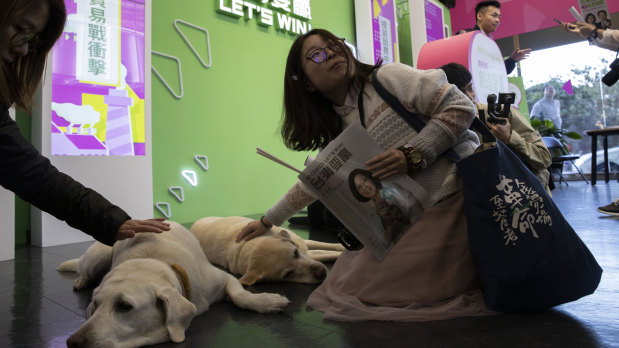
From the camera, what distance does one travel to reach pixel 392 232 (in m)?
1.28

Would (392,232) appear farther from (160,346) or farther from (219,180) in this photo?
(219,180)

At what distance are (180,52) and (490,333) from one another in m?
3.97

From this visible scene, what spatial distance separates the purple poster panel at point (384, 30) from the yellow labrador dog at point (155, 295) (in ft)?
18.3

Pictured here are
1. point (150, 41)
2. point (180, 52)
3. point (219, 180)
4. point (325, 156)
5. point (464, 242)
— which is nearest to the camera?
point (325, 156)

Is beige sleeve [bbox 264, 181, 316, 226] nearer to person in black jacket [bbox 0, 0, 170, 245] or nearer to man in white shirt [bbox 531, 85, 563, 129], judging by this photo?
person in black jacket [bbox 0, 0, 170, 245]

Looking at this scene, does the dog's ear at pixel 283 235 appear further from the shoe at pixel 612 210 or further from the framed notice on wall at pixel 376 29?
the framed notice on wall at pixel 376 29

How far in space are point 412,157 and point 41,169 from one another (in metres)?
1.23

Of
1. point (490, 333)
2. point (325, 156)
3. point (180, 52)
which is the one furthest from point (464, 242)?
point (180, 52)

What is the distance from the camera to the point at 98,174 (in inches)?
132

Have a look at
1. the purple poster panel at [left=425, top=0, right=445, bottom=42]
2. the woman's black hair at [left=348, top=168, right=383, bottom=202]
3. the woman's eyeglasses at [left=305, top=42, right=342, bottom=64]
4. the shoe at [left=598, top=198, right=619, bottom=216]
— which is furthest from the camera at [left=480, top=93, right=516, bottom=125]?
the purple poster panel at [left=425, top=0, right=445, bottom=42]

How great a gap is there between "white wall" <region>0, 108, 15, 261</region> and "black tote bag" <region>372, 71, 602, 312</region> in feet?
9.63

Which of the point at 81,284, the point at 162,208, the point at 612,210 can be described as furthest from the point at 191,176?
the point at 612,210

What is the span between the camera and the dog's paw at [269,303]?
1.46 metres

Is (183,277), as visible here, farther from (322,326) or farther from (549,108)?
(549,108)
